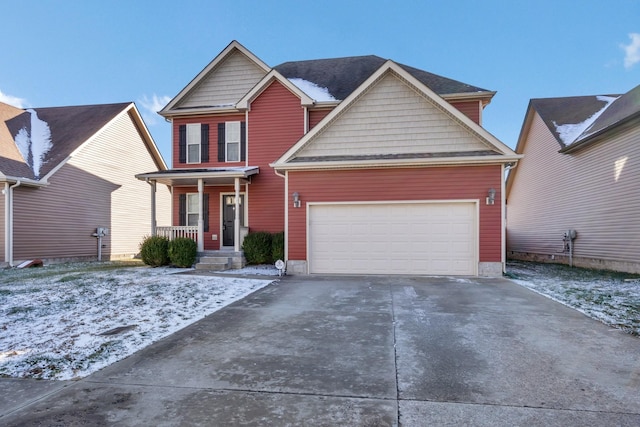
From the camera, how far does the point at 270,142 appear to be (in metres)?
13.2

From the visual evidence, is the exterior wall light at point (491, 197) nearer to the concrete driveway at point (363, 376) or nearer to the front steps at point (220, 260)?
the concrete driveway at point (363, 376)

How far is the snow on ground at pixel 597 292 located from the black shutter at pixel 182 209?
11175 mm

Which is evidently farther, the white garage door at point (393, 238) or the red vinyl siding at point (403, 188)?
the white garage door at point (393, 238)

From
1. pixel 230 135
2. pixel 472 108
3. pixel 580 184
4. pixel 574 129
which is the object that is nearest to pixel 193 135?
pixel 230 135

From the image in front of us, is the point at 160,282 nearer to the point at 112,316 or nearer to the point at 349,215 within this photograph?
the point at 112,316

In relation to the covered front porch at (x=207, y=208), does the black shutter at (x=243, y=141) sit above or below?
above

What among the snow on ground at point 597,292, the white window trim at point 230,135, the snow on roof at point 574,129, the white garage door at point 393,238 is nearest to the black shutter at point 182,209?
the white window trim at point 230,135

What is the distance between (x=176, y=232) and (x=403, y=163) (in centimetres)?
820

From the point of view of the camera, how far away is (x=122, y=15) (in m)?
19.7

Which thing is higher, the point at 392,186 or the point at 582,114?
the point at 582,114

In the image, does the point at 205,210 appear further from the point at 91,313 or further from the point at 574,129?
the point at 574,129

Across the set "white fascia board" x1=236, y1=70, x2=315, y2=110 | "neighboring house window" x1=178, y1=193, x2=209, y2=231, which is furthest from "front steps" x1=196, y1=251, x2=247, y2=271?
"white fascia board" x1=236, y1=70, x2=315, y2=110

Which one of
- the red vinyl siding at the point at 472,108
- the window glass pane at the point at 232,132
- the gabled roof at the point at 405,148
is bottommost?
the gabled roof at the point at 405,148

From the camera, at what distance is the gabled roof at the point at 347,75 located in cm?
1292
